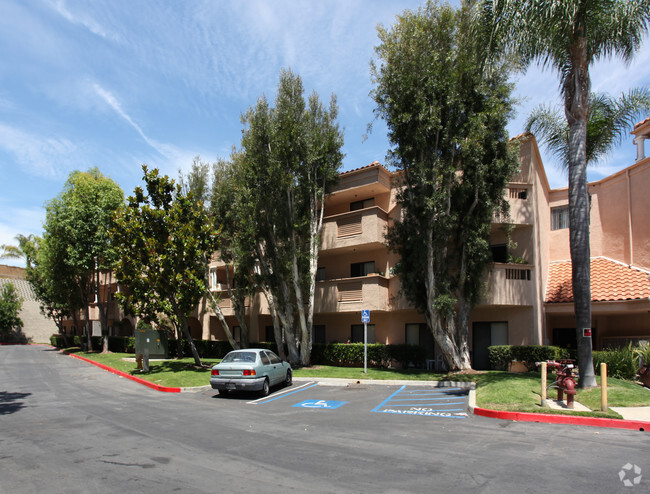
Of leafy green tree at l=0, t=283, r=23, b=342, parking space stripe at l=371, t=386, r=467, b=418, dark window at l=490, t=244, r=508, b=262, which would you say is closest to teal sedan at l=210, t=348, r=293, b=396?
parking space stripe at l=371, t=386, r=467, b=418

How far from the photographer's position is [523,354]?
62.0 ft

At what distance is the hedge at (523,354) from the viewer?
18406 mm

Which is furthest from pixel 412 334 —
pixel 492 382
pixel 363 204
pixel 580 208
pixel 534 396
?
pixel 580 208

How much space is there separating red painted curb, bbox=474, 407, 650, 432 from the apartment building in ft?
30.6

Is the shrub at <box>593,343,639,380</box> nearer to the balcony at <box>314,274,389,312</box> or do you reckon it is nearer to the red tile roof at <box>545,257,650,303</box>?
the red tile roof at <box>545,257,650,303</box>

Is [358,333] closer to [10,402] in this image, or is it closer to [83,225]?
[10,402]

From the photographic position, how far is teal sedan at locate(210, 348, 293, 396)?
47.8 feet

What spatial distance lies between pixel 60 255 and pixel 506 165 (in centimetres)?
3288

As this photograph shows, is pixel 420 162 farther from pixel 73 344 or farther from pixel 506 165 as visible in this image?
pixel 73 344

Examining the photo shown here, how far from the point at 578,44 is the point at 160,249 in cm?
1873

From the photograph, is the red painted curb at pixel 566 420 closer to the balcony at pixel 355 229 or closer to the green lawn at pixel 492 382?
the green lawn at pixel 492 382

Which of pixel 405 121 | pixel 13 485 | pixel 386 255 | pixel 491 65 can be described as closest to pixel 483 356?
pixel 386 255

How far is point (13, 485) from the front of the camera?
6.02 meters

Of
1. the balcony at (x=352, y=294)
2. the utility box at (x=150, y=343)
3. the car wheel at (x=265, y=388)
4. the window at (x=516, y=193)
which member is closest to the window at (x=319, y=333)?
the balcony at (x=352, y=294)
